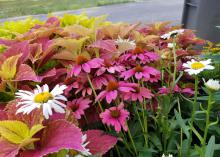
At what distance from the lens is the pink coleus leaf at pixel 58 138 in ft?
2.46

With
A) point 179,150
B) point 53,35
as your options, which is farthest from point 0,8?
point 179,150

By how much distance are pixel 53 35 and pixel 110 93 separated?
23.3 inches

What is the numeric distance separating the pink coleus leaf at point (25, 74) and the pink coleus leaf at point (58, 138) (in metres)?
0.25

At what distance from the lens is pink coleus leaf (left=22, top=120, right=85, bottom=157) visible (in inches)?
29.5

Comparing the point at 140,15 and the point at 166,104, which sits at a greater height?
the point at 166,104

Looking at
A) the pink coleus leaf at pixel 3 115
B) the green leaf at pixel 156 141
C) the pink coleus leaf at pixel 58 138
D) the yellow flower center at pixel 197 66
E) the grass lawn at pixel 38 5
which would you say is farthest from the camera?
the grass lawn at pixel 38 5

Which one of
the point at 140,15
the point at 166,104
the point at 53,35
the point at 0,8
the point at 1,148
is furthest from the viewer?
the point at 0,8

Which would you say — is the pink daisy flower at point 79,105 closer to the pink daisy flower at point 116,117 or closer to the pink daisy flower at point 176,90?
the pink daisy flower at point 116,117

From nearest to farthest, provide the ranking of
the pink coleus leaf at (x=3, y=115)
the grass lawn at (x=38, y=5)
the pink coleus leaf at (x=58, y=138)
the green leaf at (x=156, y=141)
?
the pink coleus leaf at (x=58, y=138) < the pink coleus leaf at (x=3, y=115) < the green leaf at (x=156, y=141) < the grass lawn at (x=38, y=5)

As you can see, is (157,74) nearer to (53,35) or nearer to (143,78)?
(143,78)

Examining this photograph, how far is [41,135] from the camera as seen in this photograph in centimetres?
84

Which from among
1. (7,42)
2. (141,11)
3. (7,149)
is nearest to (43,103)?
(7,149)

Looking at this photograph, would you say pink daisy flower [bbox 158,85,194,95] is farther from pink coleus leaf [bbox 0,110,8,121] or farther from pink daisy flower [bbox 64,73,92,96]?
pink coleus leaf [bbox 0,110,8,121]

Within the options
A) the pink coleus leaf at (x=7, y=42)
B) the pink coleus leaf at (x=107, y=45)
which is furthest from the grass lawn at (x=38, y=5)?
the pink coleus leaf at (x=107, y=45)
